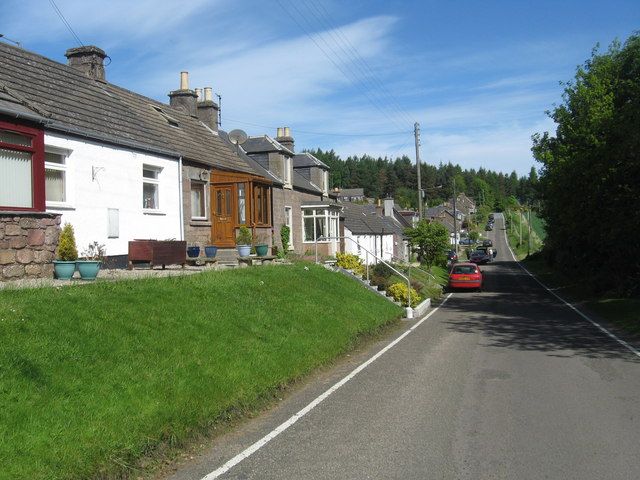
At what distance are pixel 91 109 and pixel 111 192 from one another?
8.60ft

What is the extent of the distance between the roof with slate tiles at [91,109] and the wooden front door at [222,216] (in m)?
1.09

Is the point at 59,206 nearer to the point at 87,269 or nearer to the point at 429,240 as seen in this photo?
the point at 87,269

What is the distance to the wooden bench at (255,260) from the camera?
18.9m

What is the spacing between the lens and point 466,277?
1406 inches

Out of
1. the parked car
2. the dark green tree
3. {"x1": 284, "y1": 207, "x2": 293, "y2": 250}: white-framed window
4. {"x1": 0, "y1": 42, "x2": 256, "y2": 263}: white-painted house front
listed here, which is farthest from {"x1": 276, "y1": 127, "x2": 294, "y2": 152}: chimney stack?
the parked car

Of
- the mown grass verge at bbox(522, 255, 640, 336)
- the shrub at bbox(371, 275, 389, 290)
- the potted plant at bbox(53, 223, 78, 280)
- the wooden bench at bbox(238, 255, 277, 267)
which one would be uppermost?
the potted plant at bbox(53, 223, 78, 280)

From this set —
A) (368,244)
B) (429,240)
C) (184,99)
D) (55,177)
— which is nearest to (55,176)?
(55,177)

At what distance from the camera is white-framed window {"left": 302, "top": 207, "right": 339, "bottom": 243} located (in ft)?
111

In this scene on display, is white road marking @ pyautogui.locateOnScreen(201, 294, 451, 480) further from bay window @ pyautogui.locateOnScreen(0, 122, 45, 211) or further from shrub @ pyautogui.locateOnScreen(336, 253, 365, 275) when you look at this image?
shrub @ pyautogui.locateOnScreen(336, 253, 365, 275)

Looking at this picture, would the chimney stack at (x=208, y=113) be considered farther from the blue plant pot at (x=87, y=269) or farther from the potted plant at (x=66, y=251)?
the blue plant pot at (x=87, y=269)

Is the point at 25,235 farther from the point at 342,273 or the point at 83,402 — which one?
the point at 342,273

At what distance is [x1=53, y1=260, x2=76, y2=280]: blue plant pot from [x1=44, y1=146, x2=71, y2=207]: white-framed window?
3.18 metres

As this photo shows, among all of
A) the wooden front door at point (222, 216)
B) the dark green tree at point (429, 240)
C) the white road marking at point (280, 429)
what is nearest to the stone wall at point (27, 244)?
the white road marking at point (280, 429)

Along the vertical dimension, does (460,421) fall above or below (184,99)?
below
